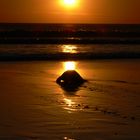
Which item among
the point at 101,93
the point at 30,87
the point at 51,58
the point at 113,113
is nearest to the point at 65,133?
the point at 113,113

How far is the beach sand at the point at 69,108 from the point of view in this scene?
8.45 metres

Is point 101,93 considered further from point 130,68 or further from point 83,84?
point 130,68

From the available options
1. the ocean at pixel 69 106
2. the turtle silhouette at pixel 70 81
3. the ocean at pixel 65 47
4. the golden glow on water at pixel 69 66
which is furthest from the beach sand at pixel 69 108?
the ocean at pixel 65 47

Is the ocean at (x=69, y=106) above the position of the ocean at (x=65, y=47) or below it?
below

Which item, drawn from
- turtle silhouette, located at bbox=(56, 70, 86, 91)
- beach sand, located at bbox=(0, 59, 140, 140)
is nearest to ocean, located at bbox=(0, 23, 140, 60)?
beach sand, located at bbox=(0, 59, 140, 140)

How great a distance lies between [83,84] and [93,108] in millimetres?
3674

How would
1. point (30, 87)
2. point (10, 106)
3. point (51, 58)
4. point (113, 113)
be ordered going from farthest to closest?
point (51, 58)
point (30, 87)
point (10, 106)
point (113, 113)

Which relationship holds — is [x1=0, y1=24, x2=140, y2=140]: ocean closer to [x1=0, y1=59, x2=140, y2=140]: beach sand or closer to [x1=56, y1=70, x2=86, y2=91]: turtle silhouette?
[x1=0, y1=59, x2=140, y2=140]: beach sand

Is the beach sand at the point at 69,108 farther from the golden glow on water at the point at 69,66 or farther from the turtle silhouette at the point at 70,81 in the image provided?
the golden glow on water at the point at 69,66

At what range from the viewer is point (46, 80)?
14.9m

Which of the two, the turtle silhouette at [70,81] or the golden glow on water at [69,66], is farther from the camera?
the golden glow on water at [69,66]

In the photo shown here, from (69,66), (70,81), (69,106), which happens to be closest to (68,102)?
(69,106)

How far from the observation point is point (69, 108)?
34.5 ft

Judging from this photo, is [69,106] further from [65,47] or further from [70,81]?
[65,47]
